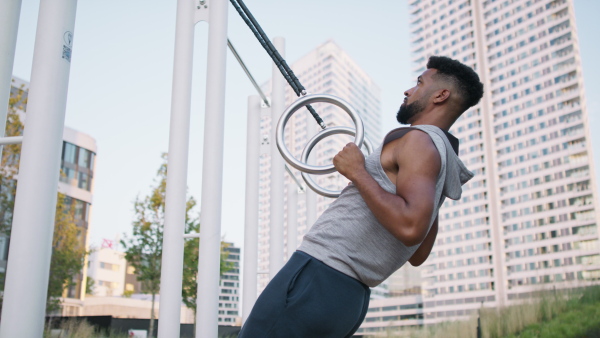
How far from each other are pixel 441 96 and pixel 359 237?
504 mm

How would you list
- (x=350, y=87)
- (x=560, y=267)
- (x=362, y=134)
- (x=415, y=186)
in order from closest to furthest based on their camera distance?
(x=415, y=186) → (x=362, y=134) → (x=560, y=267) → (x=350, y=87)

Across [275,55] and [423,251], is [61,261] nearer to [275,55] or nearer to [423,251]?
[275,55]

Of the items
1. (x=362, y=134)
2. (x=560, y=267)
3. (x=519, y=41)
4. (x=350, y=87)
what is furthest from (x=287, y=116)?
(x=350, y=87)

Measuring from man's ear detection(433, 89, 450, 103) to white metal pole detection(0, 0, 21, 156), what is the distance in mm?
1615

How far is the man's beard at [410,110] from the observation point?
1550mm

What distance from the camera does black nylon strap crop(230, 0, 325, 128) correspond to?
236cm

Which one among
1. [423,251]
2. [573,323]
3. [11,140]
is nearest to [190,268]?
[573,323]

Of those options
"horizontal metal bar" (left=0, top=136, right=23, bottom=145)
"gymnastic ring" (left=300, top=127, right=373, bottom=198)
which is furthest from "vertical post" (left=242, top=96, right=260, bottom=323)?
"horizontal metal bar" (left=0, top=136, right=23, bottom=145)

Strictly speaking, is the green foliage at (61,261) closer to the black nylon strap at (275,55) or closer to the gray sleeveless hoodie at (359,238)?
the black nylon strap at (275,55)

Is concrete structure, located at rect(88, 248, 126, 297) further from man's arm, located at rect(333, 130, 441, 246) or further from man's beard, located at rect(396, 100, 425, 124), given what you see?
man's arm, located at rect(333, 130, 441, 246)

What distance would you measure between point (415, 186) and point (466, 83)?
48 cm

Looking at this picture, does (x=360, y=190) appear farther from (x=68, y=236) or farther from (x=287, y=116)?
(x=68, y=236)

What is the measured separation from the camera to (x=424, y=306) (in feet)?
222

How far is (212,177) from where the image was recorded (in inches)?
126
